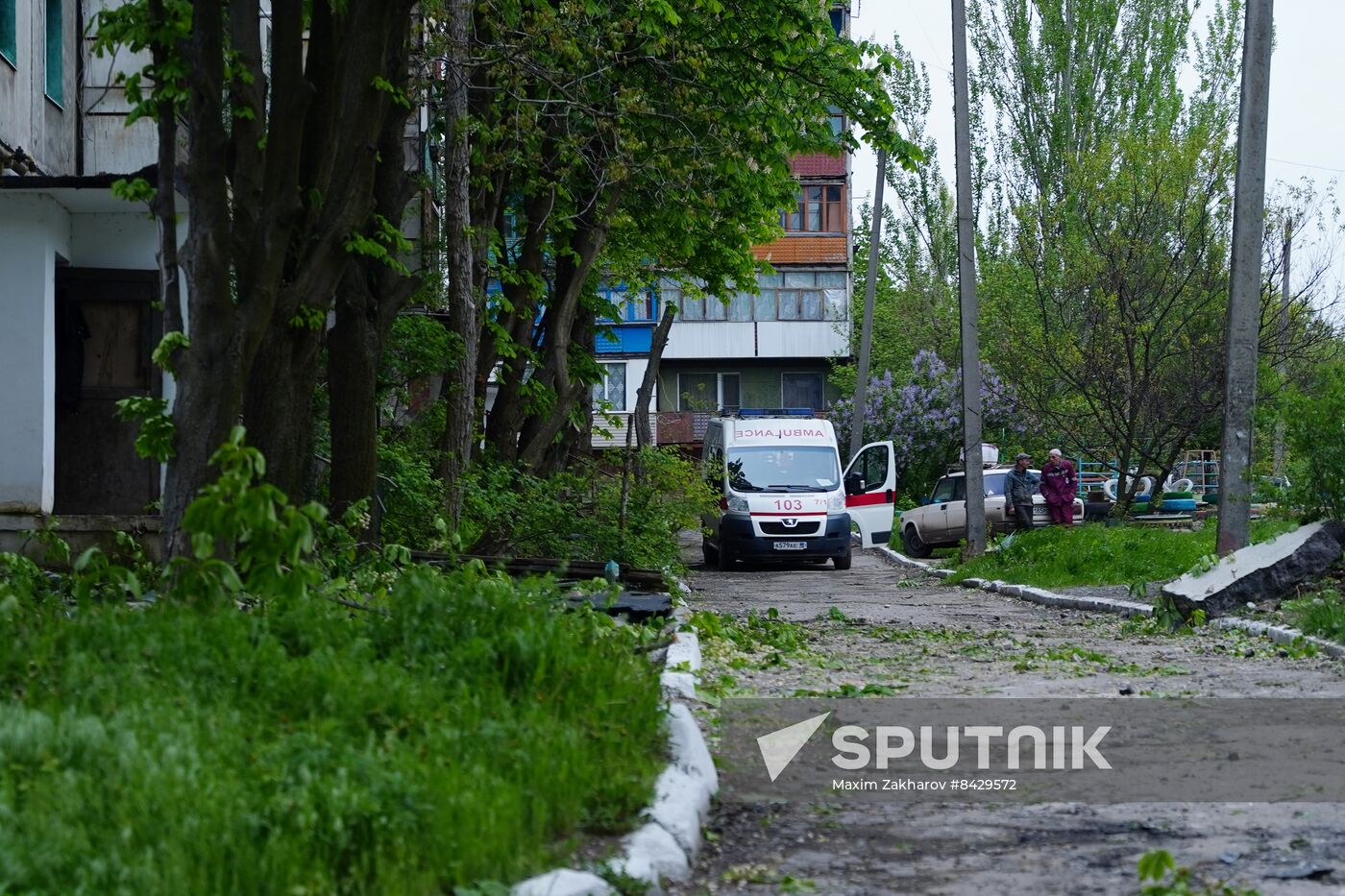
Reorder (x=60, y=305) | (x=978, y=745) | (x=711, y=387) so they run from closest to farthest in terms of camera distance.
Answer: (x=978, y=745)
(x=60, y=305)
(x=711, y=387)

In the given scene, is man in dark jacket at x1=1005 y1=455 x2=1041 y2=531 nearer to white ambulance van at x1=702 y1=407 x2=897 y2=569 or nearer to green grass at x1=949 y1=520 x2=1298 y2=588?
green grass at x1=949 y1=520 x2=1298 y2=588

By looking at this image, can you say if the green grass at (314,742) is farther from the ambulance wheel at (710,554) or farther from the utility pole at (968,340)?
the ambulance wheel at (710,554)

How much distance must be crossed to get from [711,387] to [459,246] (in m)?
42.5

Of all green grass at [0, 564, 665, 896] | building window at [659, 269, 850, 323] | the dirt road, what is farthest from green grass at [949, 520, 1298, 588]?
building window at [659, 269, 850, 323]

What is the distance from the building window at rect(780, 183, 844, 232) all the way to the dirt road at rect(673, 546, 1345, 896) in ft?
129

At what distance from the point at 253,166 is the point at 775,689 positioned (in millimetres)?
4322

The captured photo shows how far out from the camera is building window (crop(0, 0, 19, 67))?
16.8 metres

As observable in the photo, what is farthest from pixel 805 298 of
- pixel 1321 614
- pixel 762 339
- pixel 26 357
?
pixel 1321 614

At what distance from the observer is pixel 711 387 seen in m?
60.0

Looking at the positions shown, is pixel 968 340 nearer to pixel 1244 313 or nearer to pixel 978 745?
pixel 1244 313

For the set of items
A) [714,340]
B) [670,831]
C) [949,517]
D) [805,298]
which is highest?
[805,298]

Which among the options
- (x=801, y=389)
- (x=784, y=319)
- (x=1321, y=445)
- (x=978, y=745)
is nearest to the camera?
(x=978, y=745)

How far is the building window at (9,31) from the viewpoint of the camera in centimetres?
1677

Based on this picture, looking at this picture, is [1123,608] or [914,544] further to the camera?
[914,544]
